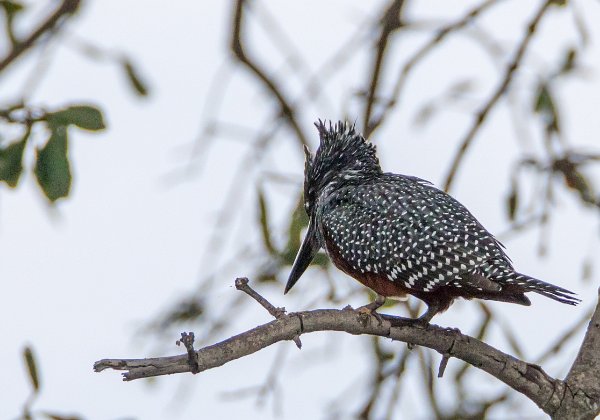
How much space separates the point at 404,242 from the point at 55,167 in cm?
157

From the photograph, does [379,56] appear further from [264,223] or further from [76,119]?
[76,119]

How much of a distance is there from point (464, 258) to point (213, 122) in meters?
1.78

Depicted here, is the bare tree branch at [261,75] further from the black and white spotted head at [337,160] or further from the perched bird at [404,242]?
the perched bird at [404,242]

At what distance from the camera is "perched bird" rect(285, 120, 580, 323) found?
181 inches

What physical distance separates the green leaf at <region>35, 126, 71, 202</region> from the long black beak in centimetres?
156

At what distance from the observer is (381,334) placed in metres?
4.17

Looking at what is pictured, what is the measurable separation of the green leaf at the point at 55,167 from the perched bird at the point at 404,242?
1.36 m

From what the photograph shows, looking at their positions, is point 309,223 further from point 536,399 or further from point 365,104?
point 536,399

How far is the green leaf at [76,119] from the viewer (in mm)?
4086

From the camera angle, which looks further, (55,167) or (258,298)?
(55,167)

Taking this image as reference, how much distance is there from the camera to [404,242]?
4.89 meters

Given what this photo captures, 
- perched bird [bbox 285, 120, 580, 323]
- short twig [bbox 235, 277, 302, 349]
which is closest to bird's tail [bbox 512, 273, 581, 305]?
perched bird [bbox 285, 120, 580, 323]

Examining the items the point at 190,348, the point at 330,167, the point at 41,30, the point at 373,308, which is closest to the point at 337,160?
the point at 330,167

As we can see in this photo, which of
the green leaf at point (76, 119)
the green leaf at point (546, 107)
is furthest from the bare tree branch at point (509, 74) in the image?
the green leaf at point (76, 119)
